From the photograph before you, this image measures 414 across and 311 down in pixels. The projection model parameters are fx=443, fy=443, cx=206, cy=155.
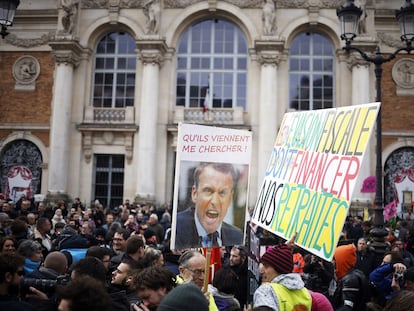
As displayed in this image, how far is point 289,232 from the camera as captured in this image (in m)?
3.82

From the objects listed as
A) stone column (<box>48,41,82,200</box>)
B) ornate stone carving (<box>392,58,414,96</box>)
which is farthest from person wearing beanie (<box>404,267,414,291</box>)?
ornate stone carving (<box>392,58,414,96</box>)

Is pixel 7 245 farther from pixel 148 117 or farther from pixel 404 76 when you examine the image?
pixel 404 76

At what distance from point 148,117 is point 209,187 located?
1567cm

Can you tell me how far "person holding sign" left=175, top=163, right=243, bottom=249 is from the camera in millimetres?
4344

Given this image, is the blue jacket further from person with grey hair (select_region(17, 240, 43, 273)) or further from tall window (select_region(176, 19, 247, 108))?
tall window (select_region(176, 19, 247, 108))

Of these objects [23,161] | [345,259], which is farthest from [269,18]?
[345,259]

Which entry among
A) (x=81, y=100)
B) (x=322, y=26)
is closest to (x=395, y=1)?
(x=322, y=26)

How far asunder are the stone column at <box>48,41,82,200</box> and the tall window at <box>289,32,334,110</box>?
10.3 metres

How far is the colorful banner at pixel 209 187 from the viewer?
4.34 m

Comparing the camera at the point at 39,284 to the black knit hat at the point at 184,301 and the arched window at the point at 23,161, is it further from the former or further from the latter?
A: the arched window at the point at 23,161

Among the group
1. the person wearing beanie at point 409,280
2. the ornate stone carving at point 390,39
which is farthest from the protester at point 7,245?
the ornate stone carving at point 390,39

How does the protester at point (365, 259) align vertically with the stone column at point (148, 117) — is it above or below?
below

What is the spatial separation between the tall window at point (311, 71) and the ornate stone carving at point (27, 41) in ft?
38.9

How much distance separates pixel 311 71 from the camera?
21.1 m
